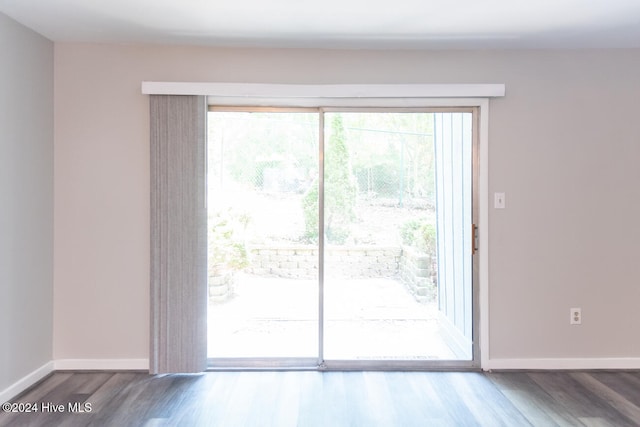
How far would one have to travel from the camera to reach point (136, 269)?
9.20ft

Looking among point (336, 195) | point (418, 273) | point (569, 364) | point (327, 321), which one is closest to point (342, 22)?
point (336, 195)

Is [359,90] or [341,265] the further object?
[341,265]

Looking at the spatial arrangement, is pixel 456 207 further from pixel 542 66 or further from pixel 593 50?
pixel 593 50

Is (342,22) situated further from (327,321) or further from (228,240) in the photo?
(327,321)

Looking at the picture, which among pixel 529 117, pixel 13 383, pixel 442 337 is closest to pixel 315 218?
pixel 442 337

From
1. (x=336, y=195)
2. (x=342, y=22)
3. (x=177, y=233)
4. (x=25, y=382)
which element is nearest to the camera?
(x=342, y=22)

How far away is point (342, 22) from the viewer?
2.42 metres

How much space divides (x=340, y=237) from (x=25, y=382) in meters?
2.28

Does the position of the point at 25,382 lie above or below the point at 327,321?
below

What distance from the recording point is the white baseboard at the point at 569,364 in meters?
2.84

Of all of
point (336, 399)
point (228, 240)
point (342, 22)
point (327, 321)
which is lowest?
point (336, 399)

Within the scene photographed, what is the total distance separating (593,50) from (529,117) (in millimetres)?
671

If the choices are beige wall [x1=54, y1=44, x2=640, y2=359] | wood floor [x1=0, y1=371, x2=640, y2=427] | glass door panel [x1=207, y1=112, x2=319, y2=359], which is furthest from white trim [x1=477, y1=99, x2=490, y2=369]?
glass door panel [x1=207, y1=112, x2=319, y2=359]

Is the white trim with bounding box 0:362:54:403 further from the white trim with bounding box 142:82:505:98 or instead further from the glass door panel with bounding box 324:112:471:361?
the white trim with bounding box 142:82:505:98
